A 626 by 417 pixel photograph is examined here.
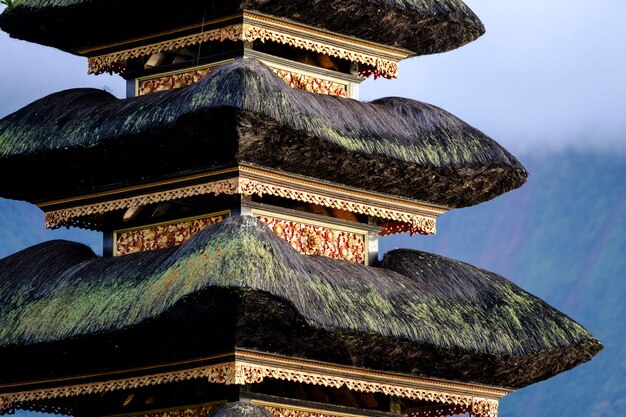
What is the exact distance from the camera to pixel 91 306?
88.4 ft

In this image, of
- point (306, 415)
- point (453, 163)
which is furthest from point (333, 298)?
point (453, 163)

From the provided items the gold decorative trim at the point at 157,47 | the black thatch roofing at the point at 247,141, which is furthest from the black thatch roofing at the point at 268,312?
the gold decorative trim at the point at 157,47

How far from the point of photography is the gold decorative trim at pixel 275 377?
25688mm

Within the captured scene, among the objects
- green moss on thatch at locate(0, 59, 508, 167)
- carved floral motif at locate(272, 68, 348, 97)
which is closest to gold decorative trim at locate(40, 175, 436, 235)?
green moss on thatch at locate(0, 59, 508, 167)

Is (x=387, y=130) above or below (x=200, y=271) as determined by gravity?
above

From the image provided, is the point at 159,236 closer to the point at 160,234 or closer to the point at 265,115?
the point at 160,234

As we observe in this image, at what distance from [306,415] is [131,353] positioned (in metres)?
2.49

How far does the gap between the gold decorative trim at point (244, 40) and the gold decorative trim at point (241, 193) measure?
2224 millimetres

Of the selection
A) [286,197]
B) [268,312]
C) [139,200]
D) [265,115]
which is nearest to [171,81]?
[139,200]

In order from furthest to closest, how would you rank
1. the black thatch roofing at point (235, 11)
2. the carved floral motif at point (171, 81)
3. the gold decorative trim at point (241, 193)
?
the carved floral motif at point (171, 81) → the black thatch roofing at point (235, 11) → the gold decorative trim at point (241, 193)

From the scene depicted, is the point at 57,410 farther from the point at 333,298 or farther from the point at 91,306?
the point at 333,298

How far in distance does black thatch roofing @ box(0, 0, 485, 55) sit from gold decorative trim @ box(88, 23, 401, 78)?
21cm

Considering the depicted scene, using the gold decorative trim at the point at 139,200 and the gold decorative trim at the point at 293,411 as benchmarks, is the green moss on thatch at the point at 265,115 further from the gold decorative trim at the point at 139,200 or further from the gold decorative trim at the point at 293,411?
the gold decorative trim at the point at 293,411

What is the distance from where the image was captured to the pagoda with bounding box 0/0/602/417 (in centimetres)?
2591
